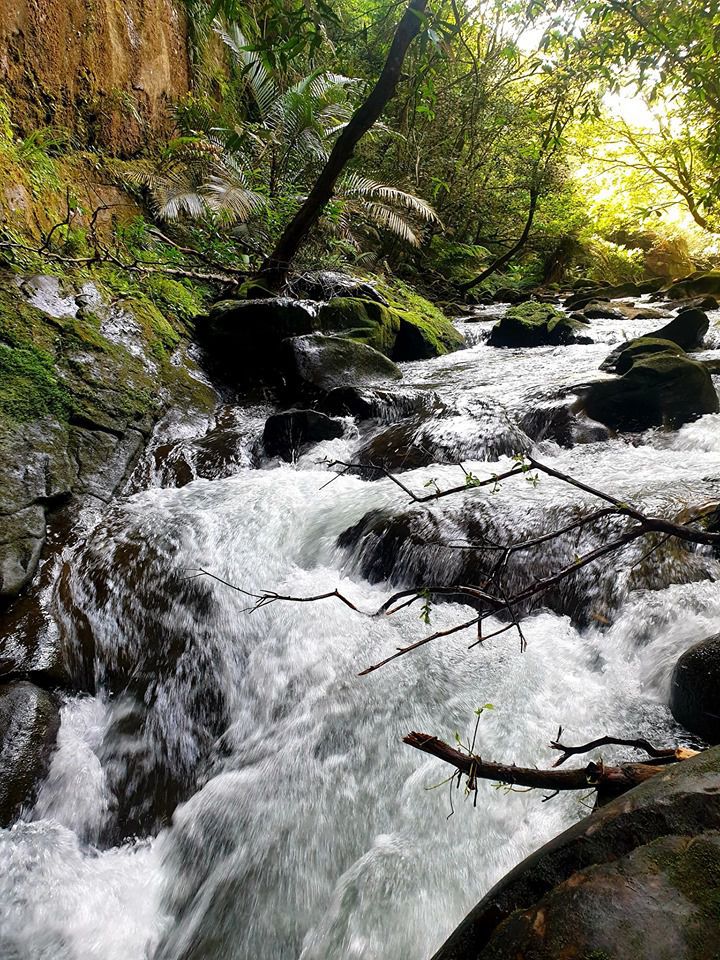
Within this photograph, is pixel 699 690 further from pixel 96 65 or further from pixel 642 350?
pixel 96 65

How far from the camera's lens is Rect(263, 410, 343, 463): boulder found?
5047 millimetres

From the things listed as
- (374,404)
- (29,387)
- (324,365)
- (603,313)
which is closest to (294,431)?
(374,404)

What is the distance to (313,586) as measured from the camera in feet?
11.0

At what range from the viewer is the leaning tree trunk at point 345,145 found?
16.8 ft

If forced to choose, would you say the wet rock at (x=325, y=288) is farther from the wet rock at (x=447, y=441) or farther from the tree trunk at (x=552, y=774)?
the tree trunk at (x=552, y=774)

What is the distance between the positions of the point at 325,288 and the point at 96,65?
401 centimetres

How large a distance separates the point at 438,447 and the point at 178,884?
3.49 metres

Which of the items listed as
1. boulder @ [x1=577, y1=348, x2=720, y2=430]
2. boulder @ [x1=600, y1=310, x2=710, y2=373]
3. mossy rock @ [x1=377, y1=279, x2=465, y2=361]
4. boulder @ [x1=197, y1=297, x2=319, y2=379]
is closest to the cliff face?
boulder @ [x1=197, y1=297, x2=319, y2=379]

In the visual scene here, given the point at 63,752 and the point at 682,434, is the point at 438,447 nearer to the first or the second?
the point at 682,434

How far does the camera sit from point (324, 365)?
6.19 m

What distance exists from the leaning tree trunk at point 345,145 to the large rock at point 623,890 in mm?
4704

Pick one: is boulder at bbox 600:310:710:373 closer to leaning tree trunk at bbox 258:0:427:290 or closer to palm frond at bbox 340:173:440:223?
leaning tree trunk at bbox 258:0:427:290

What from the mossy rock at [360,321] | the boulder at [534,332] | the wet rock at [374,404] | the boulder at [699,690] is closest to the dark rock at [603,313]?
the boulder at [534,332]

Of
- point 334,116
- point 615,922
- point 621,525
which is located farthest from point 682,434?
point 334,116
